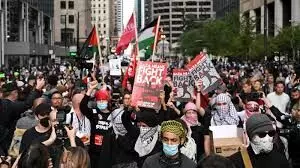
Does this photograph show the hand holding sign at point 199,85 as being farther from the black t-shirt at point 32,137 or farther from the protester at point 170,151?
the protester at point 170,151

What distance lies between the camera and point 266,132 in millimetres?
5758

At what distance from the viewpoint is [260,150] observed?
573 centimetres

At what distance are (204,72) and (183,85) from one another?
645mm

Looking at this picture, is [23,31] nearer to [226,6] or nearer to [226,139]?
[226,6]

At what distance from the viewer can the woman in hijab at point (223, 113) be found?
31.4 feet

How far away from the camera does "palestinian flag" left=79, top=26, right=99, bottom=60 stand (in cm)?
1789

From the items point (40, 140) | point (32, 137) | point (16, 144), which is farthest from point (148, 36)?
point (40, 140)

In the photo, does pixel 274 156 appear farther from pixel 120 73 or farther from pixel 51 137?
pixel 120 73

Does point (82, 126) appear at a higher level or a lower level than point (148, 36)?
lower

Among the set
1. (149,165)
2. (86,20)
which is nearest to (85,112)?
(149,165)

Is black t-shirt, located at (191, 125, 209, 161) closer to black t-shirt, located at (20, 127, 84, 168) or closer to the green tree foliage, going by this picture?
black t-shirt, located at (20, 127, 84, 168)

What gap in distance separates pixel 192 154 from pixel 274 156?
1809 mm

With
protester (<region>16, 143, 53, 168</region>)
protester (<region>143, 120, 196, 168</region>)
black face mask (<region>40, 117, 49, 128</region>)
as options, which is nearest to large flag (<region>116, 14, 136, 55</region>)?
black face mask (<region>40, 117, 49, 128</region>)

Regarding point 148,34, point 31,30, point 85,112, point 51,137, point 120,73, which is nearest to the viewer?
point 51,137
